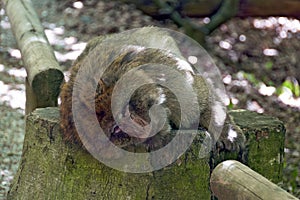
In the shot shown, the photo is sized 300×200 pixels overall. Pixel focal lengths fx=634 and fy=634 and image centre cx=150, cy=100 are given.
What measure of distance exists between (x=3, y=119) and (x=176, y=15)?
185 centimetres

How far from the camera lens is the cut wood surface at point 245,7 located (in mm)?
5973

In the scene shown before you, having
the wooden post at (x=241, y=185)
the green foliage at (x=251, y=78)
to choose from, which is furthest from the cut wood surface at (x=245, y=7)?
the wooden post at (x=241, y=185)

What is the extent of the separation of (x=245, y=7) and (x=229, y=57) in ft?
1.81

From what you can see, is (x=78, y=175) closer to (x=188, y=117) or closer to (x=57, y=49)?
(x=188, y=117)

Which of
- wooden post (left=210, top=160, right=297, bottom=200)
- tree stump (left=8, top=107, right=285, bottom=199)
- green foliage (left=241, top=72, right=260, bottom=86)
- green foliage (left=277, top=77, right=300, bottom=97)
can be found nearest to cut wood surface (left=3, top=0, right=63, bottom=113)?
tree stump (left=8, top=107, right=285, bottom=199)

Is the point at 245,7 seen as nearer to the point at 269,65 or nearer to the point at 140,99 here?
the point at 269,65

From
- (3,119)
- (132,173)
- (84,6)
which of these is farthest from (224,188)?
(84,6)

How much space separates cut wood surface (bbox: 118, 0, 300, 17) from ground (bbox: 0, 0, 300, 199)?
0.34 feet

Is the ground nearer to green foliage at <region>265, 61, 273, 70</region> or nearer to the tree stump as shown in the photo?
green foliage at <region>265, 61, 273, 70</region>

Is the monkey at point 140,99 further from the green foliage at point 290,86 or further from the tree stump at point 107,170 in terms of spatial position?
the green foliage at point 290,86

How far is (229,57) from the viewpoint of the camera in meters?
5.92

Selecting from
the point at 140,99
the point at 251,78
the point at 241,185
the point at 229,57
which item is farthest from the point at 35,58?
the point at 229,57

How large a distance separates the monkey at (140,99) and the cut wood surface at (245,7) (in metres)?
3.41

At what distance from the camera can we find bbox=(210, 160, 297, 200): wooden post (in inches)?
61.7
